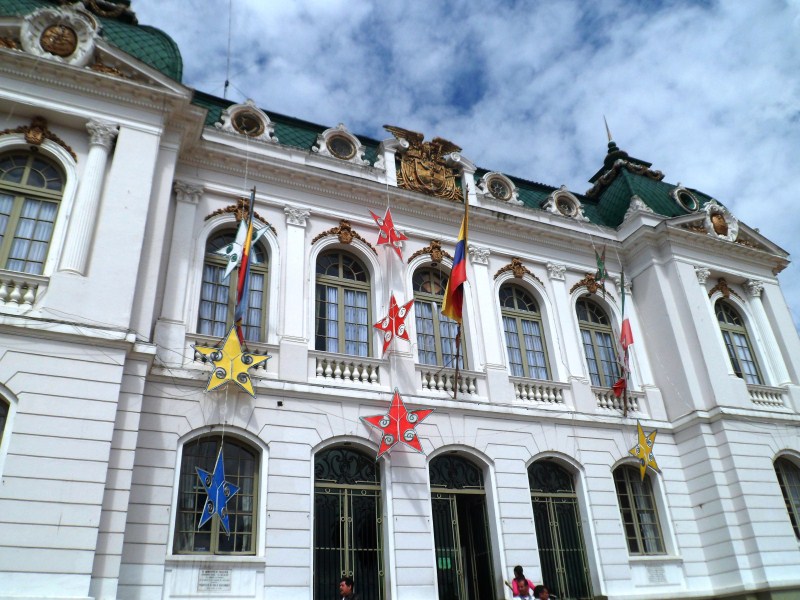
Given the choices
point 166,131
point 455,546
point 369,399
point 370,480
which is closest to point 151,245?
point 166,131

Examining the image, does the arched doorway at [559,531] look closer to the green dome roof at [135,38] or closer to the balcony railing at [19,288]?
the balcony railing at [19,288]

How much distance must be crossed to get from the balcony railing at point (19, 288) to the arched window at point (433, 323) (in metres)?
6.96

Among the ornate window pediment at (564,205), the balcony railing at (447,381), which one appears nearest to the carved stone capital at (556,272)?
the ornate window pediment at (564,205)

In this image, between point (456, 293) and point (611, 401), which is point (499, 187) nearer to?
point (456, 293)

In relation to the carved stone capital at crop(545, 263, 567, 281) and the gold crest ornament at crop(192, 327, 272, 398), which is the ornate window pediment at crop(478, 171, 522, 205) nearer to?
the carved stone capital at crop(545, 263, 567, 281)

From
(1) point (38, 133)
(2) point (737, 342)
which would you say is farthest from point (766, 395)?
(1) point (38, 133)

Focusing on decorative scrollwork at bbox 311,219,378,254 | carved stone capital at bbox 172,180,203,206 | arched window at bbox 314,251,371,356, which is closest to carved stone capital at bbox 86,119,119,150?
carved stone capital at bbox 172,180,203,206

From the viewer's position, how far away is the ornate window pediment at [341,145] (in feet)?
49.4

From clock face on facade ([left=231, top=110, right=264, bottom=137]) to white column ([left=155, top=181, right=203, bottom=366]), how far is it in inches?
74.5

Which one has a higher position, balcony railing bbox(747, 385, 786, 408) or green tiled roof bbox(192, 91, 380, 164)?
green tiled roof bbox(192, 91, 380, 164)

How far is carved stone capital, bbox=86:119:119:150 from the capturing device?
1149 centimetres

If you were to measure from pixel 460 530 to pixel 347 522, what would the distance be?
90.8 inches

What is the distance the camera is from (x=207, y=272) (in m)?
12.8

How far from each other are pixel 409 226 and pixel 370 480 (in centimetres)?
574
